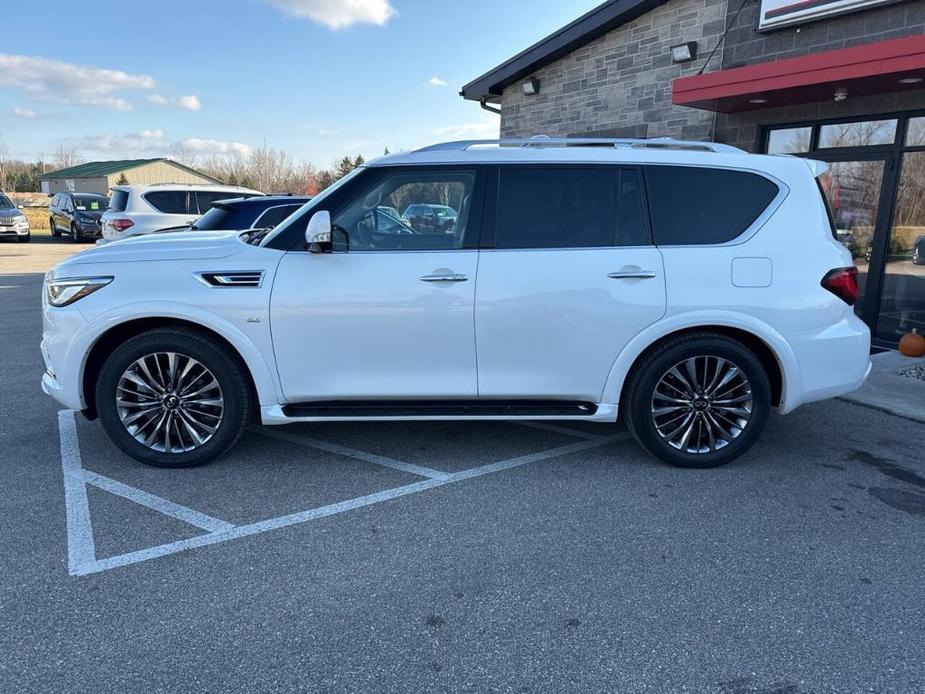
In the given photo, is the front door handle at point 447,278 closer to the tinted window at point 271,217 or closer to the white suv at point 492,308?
the white suv at point 492,308

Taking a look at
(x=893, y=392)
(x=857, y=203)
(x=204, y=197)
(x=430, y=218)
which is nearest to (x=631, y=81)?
(x=857, y=203)

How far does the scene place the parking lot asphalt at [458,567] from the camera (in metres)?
2.46

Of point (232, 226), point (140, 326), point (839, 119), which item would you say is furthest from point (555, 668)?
point (839, 119)

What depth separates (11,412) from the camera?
521 cm

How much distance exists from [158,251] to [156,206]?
1034 centimetres

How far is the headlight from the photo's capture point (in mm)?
3969

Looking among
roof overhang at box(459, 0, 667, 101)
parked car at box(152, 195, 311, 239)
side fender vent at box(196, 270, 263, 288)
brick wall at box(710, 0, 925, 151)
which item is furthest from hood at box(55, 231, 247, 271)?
roof overhang at box(459, 0, 667, 101)

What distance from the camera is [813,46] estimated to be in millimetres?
8336

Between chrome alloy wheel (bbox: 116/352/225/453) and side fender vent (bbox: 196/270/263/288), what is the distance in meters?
0.49

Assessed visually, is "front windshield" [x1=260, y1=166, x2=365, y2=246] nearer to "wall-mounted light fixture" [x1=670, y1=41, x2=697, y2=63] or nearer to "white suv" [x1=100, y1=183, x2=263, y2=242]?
"wall-mounted light fixture" [x1=670, y1=41, x2=697, y2=63]

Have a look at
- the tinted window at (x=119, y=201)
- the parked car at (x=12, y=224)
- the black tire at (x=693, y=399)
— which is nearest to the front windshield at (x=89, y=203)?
the parked car at (x=12, y=224)

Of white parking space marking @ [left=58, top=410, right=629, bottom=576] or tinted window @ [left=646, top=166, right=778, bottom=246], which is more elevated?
tinted window @ [left=646, top=166, right=778, bottom=246]

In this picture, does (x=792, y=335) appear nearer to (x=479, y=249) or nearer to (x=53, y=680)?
(x=479, y=249)

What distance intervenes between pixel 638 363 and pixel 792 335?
0.95 m
